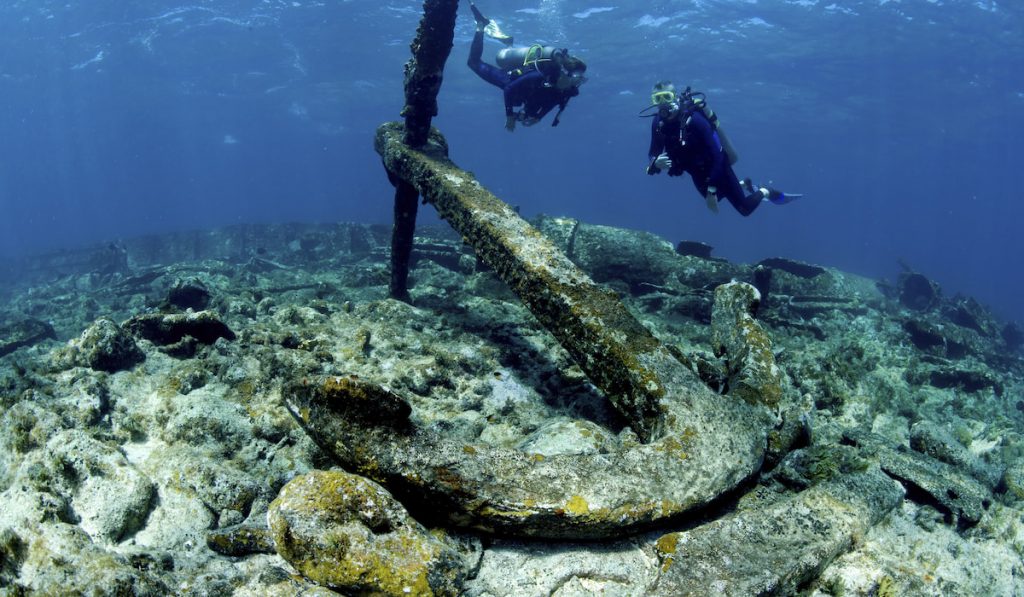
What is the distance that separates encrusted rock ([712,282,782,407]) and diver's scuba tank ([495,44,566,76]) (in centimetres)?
713

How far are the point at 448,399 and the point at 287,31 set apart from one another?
4236 centimetres

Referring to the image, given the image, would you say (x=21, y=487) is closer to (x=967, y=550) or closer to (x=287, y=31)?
(x=967, y=550)

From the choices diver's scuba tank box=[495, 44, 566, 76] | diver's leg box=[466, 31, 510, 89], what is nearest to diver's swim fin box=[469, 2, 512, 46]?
diver's leg box=[466, 31, 510, 89]

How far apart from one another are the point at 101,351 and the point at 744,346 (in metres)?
5.44

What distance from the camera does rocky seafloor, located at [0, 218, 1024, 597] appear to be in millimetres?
2055

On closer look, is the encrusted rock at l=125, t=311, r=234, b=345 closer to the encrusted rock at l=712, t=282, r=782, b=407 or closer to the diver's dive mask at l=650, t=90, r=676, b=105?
the encrusted rock at l=712, t=282, r=782, b=407

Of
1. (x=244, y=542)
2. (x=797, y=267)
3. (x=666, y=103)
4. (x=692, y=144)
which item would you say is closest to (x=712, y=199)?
(x=692, y=144)

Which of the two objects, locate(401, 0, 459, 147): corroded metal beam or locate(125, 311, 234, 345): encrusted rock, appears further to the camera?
locate(401, 0, 459, 147): corroded metal beam

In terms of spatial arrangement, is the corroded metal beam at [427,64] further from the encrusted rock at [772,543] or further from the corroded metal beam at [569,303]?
the encrusted rock at [772,543]

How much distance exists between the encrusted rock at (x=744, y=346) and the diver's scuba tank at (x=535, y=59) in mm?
7133

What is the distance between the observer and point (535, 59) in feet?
33.2

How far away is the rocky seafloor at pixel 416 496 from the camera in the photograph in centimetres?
205

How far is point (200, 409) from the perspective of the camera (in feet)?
11.7

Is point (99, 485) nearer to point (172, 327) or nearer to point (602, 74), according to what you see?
point (172, 327)
